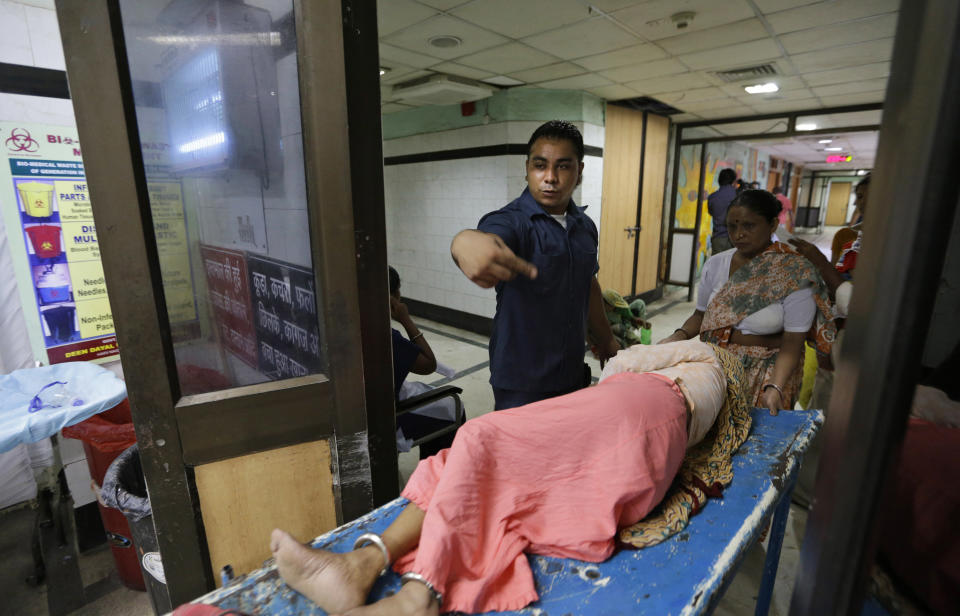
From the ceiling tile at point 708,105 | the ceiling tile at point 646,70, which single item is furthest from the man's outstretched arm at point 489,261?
the ceiling tile at point 708,105

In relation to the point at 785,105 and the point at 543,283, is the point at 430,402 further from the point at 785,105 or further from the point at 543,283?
the point at 785,105

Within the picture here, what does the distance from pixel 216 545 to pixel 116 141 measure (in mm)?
1145

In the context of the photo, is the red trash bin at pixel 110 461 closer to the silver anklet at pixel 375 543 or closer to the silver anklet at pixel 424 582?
the silver anklet at pixel 375 543

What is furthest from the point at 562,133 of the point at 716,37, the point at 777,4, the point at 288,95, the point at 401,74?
the point at 401,74

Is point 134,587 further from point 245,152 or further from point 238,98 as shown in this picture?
point 238,98

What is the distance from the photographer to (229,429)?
128 centimetres

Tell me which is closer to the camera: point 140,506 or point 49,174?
point 140,506

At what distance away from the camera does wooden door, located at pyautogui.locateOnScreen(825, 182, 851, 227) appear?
70.2 ft

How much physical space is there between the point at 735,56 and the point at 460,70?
2.28 metres

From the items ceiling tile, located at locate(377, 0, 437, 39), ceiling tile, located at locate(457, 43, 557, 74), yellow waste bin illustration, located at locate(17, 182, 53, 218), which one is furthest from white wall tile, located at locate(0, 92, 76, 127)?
ceiling tile, located at locate(457, 43, 557, 74)

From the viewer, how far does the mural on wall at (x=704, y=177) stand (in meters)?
7.27

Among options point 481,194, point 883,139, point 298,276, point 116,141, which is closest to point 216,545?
point 298,276

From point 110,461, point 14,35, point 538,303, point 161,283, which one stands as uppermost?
point 14,35

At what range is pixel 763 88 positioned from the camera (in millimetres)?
4629
